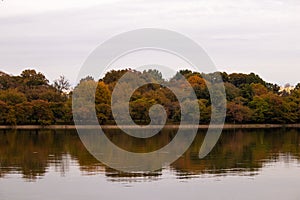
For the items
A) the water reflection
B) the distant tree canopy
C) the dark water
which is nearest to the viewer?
the dark water

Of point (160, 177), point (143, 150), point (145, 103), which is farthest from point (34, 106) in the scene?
point (160, 177)

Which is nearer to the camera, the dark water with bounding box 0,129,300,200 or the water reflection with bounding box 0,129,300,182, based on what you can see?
the dark water with bounding box 0,129,300,200

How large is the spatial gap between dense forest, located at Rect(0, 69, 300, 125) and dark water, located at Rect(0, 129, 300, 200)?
97.1 ft

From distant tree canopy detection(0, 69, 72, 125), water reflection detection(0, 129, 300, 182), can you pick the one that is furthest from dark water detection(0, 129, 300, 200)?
distant tree canopy detection(0, 69, 72, 125)

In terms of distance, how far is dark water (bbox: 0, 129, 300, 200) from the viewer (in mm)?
18173

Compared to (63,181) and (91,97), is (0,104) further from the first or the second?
(63,181)

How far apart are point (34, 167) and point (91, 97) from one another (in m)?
37.7

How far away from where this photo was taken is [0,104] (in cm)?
6050

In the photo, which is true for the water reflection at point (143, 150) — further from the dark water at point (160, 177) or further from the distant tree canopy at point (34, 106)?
the distant tree canopy at point (34, 106)

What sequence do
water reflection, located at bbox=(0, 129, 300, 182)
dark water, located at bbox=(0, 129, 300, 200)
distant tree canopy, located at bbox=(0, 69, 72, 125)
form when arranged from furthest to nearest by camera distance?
distant tree canopy, located at bbox=(0, 69, 72, 125) < water reflection, located at bbox=(0, 129, 300, 182) < dark water, located at bbox=(0, 129, 300, 200)

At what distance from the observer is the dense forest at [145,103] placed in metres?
60.7

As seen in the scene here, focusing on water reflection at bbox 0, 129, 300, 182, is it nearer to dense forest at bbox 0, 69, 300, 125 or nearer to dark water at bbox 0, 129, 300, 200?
dark water at bbox 0, 129, 300, 200

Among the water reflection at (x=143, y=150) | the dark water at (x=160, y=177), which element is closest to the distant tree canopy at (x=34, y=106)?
the water reflection at (x=143, y=150)

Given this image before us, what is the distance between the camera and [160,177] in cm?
2159
